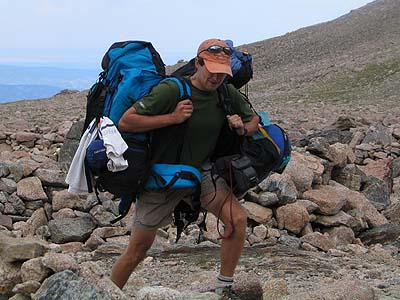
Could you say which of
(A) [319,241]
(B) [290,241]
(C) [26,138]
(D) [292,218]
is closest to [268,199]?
(D) [292,218]

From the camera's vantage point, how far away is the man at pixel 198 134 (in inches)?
204

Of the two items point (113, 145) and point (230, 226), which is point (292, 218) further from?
point (113, 145)

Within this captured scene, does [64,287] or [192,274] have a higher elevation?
[64,287]

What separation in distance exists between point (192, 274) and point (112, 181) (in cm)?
265

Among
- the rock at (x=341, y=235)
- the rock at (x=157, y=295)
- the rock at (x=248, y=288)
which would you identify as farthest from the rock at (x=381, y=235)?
the rock at (x=157, y=295)

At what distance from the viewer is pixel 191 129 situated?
211 inches

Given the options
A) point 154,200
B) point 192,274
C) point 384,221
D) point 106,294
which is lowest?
point 384,221

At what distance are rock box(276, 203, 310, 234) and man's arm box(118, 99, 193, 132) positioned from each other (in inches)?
206

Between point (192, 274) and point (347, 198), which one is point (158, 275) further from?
point (347, 198)

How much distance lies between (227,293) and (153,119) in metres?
1.52

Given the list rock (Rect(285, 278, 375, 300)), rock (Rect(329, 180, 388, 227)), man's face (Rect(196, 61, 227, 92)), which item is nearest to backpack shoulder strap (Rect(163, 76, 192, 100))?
man's face (Rect(196, 61, 227, 92))

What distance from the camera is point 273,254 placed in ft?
28.1

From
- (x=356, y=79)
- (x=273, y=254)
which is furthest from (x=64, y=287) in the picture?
(x=356, y=79)

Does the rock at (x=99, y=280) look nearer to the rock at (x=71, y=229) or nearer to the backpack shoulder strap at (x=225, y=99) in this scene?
the backpack shoulder strap at (x=225, y=99)
